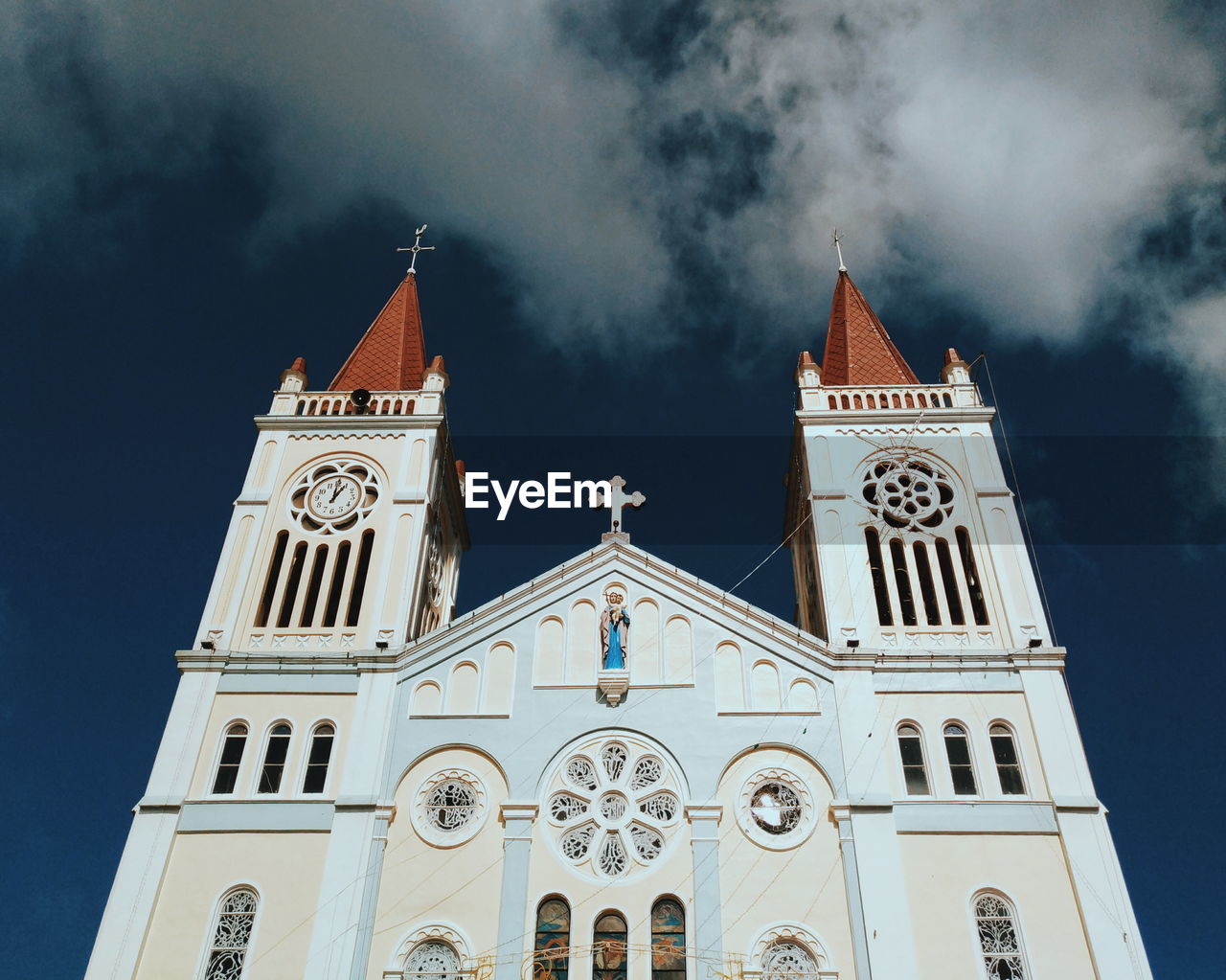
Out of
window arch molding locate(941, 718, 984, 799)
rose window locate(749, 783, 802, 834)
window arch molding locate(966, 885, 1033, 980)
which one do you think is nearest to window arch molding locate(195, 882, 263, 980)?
rose window locate(749, 783, 802, 834)

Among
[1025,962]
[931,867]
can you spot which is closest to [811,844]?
[931,867]

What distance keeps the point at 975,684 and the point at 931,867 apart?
445 cm

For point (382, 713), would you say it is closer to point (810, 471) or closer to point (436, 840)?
point (436, 840)

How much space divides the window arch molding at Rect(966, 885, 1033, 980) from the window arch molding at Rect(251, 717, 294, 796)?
14.1 meters

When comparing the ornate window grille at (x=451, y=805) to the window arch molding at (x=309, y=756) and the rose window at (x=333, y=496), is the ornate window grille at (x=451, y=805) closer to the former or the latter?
the window arch molding at (x=309, y=756)

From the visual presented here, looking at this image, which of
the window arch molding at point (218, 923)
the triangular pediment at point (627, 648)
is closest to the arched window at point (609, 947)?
the triangular pediment at point (627, 648)

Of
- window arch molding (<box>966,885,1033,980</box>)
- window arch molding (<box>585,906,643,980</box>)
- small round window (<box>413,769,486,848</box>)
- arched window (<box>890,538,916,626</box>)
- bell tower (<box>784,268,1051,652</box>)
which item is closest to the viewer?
window arch molding (<box>966,885,1033,980</box>)

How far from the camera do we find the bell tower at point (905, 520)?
87.1 feet

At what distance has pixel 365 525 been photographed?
29.0 metres

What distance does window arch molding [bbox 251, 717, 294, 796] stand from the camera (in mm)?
24000

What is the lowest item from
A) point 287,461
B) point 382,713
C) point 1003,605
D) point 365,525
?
point 382,713

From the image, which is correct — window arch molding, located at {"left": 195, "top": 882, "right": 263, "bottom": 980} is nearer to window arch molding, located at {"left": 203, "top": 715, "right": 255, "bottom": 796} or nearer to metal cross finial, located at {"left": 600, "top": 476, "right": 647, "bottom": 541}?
window arch molding, located at {"left": 203, "top": 715, "right": 255, "bottom": 796}

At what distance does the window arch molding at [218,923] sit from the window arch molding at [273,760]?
1999 mm

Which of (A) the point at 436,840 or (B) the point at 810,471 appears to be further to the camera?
(B) the point at 810,471
